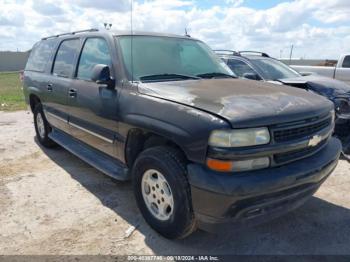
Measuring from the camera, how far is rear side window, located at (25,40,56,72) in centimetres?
599

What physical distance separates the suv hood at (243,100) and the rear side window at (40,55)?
3037mm

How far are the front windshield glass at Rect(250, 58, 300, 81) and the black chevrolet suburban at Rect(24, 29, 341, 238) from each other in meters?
3.05

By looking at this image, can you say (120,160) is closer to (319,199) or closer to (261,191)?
(261,191)

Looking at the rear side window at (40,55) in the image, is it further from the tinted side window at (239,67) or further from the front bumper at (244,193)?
the front bumper at (244,193)

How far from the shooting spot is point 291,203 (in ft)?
10.1

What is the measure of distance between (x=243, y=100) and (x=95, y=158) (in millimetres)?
2181

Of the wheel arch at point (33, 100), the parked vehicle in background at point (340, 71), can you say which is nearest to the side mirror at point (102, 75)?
the wheel arch at point (33, 100)

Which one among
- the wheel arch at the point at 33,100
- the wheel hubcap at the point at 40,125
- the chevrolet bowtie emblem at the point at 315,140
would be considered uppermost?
the chevrolet bowtie emblem at the point at 315,140

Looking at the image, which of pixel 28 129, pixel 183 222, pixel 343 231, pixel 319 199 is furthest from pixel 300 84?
pixel 28 129

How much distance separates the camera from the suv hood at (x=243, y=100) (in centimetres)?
288

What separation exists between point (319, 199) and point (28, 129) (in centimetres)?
635

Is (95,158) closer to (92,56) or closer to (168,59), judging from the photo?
(92,56)

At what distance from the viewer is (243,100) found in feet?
10.4

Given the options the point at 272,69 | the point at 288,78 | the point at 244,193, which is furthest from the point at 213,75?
the point at 272,69
